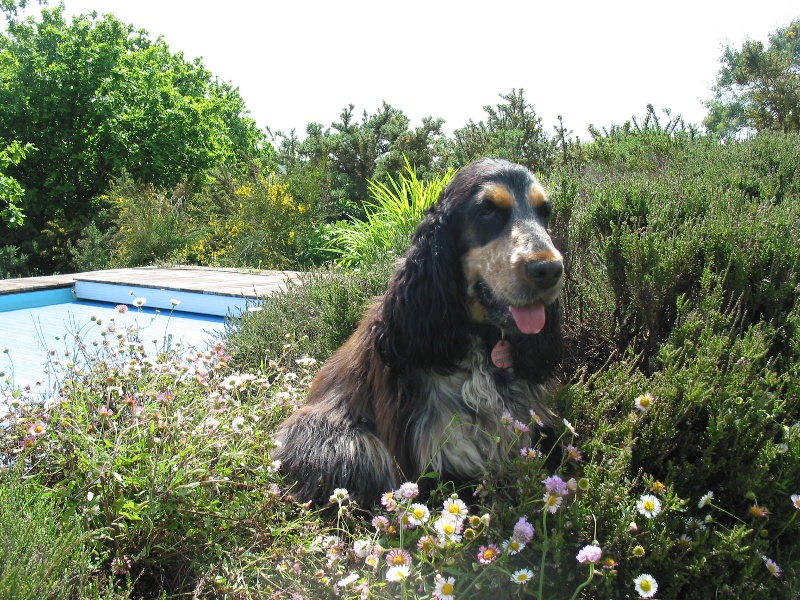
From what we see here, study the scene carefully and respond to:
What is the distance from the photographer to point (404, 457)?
2855 millimetres

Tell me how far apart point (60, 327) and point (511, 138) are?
21.9 ft

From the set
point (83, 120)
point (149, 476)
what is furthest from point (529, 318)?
point (83, 120)

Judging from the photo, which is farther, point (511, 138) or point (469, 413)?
point (511, 138)

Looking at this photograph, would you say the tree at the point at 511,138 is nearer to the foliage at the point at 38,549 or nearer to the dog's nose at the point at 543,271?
the dog's nose at the point at 543,271

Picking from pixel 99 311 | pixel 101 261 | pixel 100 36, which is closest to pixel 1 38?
pixel 100 36

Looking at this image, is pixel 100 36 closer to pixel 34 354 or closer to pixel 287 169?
pixel 287 169

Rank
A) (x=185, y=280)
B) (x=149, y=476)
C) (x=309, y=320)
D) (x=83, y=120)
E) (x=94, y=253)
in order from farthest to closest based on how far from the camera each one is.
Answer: (x=83, y=120) → (x=94, y=253) → (x=185, y=280) → (x=309, y=320) → (x=149, y=476)

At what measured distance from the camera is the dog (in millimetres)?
2812

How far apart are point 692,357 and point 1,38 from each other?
2872 centimetres

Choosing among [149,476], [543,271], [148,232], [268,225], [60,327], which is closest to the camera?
[149,476]

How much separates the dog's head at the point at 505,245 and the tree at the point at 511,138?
20.7ft

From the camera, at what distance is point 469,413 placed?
2832 millimetres

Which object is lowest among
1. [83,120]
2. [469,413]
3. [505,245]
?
[469,413]

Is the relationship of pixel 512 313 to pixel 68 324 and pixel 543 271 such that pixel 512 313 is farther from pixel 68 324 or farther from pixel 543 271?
pixel 68 324
